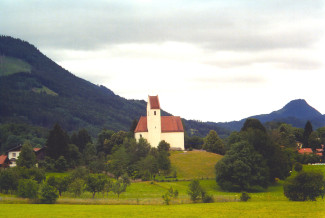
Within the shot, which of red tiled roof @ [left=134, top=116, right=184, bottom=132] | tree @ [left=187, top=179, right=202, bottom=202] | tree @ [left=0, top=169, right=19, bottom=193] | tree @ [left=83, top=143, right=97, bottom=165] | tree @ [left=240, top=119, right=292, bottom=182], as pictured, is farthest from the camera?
red tiled roof @ [left=134, top=116, right=184, bottom=132]

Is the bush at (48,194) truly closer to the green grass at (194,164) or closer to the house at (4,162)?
the green grass at (194,164)

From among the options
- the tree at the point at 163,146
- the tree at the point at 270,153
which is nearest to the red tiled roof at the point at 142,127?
the tree at the point at 163,146

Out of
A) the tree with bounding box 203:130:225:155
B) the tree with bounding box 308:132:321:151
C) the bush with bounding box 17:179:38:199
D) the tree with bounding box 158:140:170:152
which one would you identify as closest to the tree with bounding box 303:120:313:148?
the tree with bounding box 308:132:321:151

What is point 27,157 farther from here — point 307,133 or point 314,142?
point 307,133

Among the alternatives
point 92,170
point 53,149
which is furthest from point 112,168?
point 53,149

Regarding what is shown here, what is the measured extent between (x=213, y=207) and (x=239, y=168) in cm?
2310

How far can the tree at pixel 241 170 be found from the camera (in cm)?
6825

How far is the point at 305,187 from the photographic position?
53.7m

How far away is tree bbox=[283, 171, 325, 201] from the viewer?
53.6m

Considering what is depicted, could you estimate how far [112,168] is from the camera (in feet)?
278

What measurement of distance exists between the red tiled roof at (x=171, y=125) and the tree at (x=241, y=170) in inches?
1153

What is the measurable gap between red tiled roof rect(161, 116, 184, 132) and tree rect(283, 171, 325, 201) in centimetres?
4733

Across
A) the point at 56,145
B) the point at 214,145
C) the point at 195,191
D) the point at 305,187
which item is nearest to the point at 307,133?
the point at 214,145

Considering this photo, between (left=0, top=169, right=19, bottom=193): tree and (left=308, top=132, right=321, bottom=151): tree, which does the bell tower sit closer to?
(left=0, top=169, right=19, bottom=193): tree
